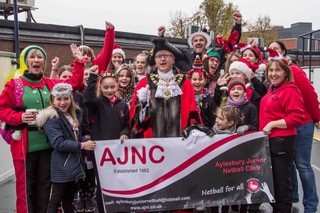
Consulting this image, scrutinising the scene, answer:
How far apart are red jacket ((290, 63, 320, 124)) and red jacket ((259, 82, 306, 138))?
434 millimetres

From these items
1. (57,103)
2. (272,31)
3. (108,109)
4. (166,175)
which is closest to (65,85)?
(57,103)

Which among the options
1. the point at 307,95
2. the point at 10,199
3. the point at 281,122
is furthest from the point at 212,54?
the point at 10,199

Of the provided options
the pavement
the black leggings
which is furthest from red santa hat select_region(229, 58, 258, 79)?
the black leggings

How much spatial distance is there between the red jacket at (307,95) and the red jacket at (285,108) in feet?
1.43

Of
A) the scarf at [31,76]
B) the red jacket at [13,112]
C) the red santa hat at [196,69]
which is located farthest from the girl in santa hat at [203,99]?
the scarf at [31,76]

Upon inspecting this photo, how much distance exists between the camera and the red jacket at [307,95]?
15.9ft

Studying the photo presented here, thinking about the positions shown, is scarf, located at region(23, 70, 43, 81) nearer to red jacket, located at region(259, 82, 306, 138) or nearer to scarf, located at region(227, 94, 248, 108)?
scarf, located at region(227, 94, 248, 108)

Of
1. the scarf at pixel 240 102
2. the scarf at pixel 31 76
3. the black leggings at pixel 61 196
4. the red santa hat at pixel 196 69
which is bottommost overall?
the black leggings at pixel 61 196

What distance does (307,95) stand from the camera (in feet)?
15.9

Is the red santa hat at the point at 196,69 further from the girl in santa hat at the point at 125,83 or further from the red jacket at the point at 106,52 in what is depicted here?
the red jacket at the point at 106,52

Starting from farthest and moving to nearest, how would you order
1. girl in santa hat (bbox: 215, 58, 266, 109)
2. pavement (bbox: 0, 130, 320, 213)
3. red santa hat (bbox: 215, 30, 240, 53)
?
red santa hat (bbox: 215, 30, 240, 53) < pavement (bbox: 0, 130, 320, 213) < girl in santa hat (bbox: 215, 58, 266, 109)

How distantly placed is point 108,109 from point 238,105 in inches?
59.5

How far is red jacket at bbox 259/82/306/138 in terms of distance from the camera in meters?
4.31

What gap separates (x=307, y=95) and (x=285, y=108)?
63 cm
